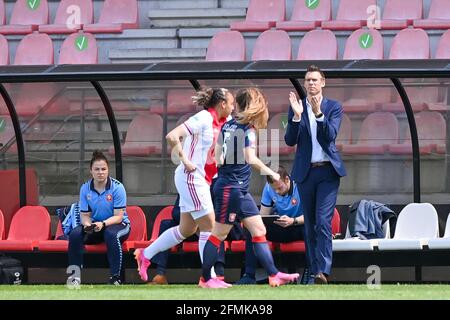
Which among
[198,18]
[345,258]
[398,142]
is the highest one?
[198,18]

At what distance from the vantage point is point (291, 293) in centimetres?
913

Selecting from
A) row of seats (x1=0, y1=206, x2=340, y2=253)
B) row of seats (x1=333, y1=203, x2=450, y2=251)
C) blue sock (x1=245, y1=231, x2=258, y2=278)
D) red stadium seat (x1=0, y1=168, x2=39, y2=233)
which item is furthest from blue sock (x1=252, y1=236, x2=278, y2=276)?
red stadium seat (x1=0, y1=168, x2=39, y2=233)

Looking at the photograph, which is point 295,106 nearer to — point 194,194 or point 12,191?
point 194,194

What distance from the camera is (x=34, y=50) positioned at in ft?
60.2

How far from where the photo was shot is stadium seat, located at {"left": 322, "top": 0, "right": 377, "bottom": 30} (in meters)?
17.4

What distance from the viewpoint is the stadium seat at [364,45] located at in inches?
663

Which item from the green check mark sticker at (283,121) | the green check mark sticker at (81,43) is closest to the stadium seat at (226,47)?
the green check mark sticker at (81,43)

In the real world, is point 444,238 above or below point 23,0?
below

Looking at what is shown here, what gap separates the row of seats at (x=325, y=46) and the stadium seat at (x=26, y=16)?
3052 millimetres

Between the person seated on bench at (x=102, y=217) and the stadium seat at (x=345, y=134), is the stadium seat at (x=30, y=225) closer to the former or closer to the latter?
the person seated on bench at (x=102, y=217)
